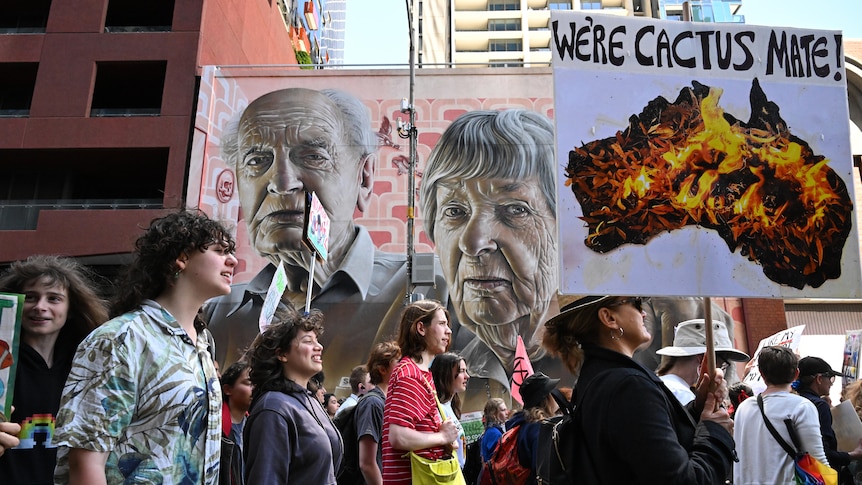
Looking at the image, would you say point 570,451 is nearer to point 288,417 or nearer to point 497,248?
point 288,417

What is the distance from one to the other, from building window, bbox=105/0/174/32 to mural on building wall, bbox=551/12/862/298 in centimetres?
2096

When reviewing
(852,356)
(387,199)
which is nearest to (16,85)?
(387,199)

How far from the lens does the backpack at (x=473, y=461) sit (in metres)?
5.87

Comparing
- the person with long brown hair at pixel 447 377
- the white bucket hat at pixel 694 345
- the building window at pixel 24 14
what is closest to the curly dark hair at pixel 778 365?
Result: the white bucket hat at pixel 694 345

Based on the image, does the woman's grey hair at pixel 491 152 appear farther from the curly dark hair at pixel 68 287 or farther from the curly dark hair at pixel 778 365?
the curly dark hair at pixel 68 287

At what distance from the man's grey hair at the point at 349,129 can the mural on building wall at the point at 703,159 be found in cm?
1466

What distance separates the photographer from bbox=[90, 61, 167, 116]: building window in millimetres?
19047

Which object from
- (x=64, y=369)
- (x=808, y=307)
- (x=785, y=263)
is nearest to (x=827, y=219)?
(x=785, y=263)

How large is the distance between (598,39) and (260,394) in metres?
2.43

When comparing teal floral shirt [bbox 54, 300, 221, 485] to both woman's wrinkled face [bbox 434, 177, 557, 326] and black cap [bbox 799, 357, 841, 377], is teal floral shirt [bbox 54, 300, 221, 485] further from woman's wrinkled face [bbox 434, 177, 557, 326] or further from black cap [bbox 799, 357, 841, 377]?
woman's wrinkled face [bbox 434, 177, 557, 326]

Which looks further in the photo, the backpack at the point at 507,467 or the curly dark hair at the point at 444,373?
the curly dark hair at the point at 444,373

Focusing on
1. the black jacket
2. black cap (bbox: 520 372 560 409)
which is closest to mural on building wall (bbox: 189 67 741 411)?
black cap (bbox: 520 372 560 409)

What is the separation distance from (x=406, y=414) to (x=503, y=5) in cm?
5846

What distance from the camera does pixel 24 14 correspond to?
2095 centimetres
